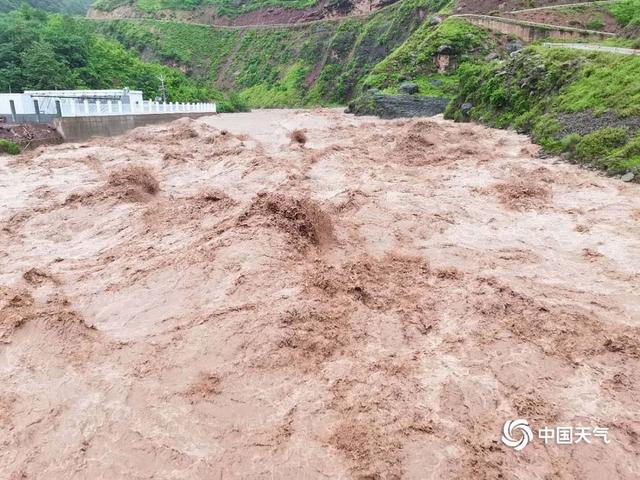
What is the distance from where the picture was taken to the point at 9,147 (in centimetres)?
2167

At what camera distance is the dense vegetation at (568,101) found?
15.2 metres

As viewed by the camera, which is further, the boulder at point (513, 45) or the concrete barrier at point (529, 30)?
the boulder at point (513, 45)

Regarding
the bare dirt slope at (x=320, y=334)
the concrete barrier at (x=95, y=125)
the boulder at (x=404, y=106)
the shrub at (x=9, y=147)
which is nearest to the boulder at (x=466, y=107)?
the boulder at (x=404, y=106)

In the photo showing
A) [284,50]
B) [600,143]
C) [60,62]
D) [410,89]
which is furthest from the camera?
[284,50]

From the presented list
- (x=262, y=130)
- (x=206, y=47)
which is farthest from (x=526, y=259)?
(x=206, y=47)

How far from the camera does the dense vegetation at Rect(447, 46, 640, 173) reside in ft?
49.9

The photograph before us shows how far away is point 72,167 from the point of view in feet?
62.7

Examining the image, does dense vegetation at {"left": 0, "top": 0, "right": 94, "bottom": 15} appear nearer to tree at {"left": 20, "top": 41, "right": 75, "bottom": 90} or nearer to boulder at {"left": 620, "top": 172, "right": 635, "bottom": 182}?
tree at {"left": 20, "top": 41, "right": 75, "bottom": 90}

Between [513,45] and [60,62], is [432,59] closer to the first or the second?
[513,45]

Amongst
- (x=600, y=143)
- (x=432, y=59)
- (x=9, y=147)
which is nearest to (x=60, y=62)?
(x=9, y=147)

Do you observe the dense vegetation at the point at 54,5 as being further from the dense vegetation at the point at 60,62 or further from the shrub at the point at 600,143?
the shrub at the point at 600,143

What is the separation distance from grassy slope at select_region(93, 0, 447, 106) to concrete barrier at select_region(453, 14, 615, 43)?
1448 centimetres

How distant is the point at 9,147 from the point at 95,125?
6.52 metres

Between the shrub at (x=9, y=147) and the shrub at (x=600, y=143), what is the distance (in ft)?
79.5
